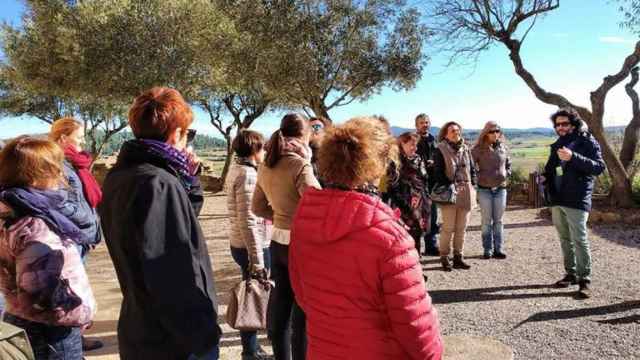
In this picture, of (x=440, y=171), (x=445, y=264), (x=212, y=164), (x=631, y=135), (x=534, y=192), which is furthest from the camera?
(x=212, y=164)

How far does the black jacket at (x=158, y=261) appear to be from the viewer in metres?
1.76

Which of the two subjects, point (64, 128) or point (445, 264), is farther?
point (445, 264)

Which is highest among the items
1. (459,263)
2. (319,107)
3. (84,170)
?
(319,107)

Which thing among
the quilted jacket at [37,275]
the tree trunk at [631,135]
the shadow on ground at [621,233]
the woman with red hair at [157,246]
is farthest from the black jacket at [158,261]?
the tree trunk at [631,135]

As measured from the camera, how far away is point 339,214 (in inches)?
75.5

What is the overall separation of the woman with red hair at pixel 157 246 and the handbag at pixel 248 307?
151cm

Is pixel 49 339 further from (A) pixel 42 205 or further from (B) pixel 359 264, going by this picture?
(B) pixel 359 264

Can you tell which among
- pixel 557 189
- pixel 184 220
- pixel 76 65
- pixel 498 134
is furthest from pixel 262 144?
pixel 76 65

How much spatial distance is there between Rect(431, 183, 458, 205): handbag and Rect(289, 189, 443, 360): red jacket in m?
4.74

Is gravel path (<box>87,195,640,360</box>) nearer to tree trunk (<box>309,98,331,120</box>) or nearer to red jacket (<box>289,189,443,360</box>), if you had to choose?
red jacket (<box>289,189,443,360</box>)

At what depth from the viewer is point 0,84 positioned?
30297 mm

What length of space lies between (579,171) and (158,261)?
496 cm

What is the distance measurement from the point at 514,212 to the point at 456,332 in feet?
26.5

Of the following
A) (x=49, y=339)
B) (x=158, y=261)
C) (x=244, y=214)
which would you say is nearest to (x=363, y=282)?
(x=158, y=261)
